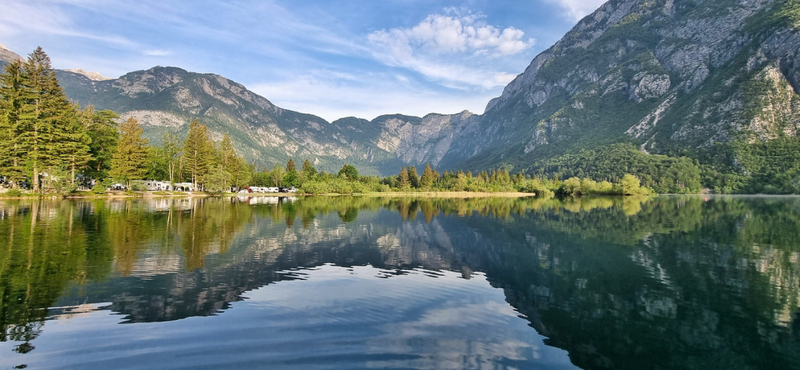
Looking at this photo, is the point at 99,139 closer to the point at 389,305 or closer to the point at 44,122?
the point at 44,122

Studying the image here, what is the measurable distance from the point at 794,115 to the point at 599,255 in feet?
776

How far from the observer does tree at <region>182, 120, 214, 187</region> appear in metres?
94.5

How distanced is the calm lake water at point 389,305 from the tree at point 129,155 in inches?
2438

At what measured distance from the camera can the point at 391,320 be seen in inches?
388

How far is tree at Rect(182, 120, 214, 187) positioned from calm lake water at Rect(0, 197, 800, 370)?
79.0 meters

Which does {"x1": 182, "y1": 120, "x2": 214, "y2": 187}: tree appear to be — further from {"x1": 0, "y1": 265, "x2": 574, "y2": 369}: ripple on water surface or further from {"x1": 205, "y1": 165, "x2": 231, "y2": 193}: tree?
{"x1": 0, "y1": 265, "x2": 574, "y2": 369}: ripple on water surface

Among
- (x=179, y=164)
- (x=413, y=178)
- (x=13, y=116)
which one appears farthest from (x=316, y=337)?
(x=413, y=178)

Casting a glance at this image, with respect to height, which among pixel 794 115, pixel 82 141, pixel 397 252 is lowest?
pixel 397 252

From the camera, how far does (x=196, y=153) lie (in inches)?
3706

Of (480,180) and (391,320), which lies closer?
(391,320)

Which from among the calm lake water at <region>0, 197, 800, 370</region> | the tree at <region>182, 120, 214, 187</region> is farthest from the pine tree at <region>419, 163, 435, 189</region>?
the calm lake water at <region>0, 197, 800, 370</region>

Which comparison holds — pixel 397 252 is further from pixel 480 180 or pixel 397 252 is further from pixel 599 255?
pixel 480 180

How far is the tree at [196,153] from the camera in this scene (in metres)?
94.5

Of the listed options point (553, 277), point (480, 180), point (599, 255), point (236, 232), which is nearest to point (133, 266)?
point (236, 232)
